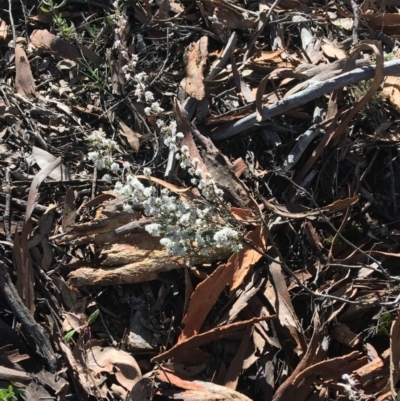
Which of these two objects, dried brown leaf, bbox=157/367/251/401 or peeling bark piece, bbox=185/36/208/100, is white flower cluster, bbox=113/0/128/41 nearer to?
peeling bark piece, bbox=185/36/208/100

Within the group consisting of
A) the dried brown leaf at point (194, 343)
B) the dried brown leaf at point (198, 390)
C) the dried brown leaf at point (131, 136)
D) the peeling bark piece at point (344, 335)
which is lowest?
the dried brown leaf at point (198, 390)

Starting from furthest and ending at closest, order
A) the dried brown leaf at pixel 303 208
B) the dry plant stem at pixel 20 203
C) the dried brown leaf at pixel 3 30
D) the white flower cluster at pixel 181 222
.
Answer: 1. the dried brown leaf at pixel 3 30
2. the dry plant stem at pixel 20 203
3. the dried brown leaf at pixel 303 208
4. the white flower cluster at pixel 181 222

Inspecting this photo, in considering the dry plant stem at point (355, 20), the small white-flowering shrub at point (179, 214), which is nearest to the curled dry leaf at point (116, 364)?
the small white-flowering shrub at point (179, 214)

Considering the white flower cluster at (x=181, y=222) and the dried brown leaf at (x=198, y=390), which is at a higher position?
the white flower cluster at (x=181, y=222)

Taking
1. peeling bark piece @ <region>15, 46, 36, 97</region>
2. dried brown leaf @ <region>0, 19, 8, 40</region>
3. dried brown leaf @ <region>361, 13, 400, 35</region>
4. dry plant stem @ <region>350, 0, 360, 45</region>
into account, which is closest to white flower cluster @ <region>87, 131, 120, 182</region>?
peeling bark piece @ <region>15, 46, 36, 97</region>

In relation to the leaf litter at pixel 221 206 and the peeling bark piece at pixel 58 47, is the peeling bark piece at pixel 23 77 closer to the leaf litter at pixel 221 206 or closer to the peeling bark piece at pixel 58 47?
the leaf litter at pixel 221 206

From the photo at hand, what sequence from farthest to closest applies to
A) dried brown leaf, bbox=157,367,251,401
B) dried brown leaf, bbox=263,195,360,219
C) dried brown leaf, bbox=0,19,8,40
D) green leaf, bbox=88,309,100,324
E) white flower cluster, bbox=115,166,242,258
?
dried brown leaf, bbox=0,19,8,40 < dried brown leaf, bbox=263,195,360,219 < green leaf, bbox=88,309,100,324 < dried brown leaf, bbox=157,367,251,401 < white flower cluster, bbox=115,166,242,258

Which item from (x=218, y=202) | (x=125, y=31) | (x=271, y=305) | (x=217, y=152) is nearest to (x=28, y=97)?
(x=125, y=31)

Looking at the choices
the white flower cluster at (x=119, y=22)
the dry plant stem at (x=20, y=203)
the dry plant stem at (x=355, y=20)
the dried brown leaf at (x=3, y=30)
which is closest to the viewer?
the dry plant stem at (x=20, y=203)

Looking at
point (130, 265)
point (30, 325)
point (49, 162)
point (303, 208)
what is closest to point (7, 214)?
point (49, 162)
